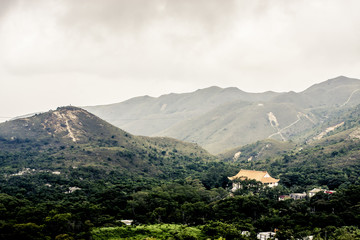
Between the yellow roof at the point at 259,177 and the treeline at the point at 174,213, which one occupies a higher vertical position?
the treeline at the point at 174,213

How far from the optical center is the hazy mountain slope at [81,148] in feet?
397

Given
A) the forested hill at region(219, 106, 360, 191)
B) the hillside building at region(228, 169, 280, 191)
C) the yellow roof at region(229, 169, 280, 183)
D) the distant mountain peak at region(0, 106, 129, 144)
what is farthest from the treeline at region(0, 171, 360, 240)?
the distant mountain peak at region(0, 106, 129, 144)

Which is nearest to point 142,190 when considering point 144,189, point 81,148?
point 144,189

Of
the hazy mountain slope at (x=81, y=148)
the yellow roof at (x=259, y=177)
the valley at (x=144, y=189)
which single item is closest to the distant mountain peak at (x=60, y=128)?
the hazy mountain slope at (x=81, y=148)

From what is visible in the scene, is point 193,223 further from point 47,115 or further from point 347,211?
point 47,115

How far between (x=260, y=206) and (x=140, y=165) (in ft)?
241

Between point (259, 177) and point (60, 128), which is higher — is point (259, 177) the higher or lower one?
the lower one

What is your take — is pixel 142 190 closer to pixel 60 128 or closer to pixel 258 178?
pixel 258 178

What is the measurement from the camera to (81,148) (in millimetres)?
137500

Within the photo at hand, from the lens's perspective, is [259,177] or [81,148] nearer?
[259,177]

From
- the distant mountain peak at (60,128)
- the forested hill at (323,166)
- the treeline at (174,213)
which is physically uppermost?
the distant mountain peak at (60,128)

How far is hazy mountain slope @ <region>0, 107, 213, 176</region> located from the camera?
121 metres

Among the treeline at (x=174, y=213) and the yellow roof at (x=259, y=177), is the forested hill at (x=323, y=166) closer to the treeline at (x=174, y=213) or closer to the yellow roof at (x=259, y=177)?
the yellow roof at (x=259, y=177)

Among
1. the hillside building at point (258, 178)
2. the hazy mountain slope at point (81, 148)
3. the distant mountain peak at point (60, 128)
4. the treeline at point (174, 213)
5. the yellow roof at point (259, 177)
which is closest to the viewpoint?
the treeline at point (174, 213)
